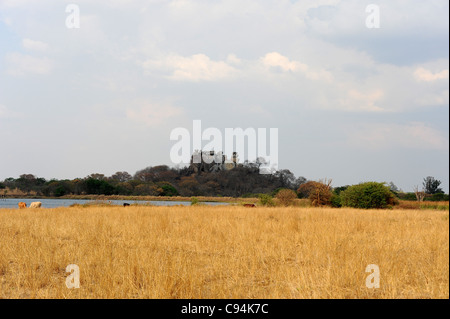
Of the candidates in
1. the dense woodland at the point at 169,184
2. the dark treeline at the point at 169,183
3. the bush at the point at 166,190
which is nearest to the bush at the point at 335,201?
the dense woodland at the point at 169,184

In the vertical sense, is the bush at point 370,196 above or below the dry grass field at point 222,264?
above

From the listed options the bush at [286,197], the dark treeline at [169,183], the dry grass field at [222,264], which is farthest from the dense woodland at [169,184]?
the dry grass field at [222,264]

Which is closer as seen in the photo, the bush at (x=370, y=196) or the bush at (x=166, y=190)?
the bush at (x=370, y=196)

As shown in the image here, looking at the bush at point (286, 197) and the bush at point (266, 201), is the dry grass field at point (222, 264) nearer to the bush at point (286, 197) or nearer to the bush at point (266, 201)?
the bush at point (266, 201)

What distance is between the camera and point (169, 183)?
70.4 m

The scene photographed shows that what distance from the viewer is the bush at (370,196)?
89.3ft

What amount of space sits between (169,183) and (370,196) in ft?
157

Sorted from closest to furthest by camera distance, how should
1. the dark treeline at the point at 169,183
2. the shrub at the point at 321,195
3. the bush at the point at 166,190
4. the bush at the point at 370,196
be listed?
the bush at the point at 370,196 → the shrub at the point at 321,195 → the dark treeline at the point at 169,183 → the bush at the point at 166,190

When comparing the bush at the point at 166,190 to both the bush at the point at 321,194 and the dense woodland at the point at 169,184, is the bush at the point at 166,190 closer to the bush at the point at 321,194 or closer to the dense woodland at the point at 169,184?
the dense woodland at the point at 169,184

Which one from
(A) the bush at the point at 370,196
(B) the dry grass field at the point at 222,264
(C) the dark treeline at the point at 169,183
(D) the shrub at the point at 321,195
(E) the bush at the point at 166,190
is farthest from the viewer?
(E) the bush at the point at 166,190

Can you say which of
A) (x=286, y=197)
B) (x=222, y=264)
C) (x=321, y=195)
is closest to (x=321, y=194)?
(x=321, y=195)

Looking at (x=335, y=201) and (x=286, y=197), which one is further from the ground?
(x=286, y=197)

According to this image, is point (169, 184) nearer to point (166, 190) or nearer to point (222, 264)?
point (166, 190)
